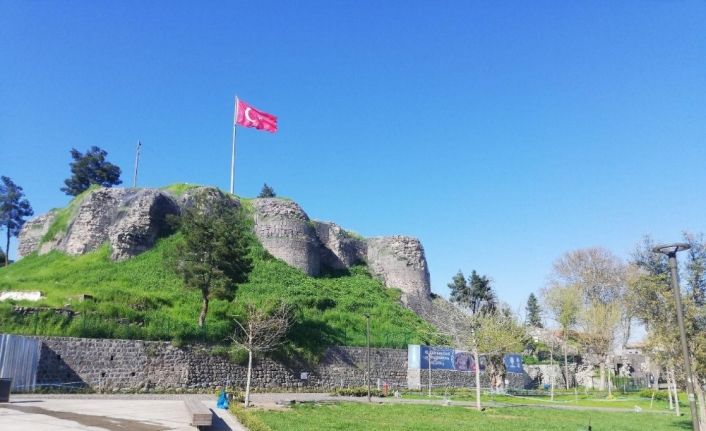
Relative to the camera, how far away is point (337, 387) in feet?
109

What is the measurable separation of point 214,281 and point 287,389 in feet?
25.5

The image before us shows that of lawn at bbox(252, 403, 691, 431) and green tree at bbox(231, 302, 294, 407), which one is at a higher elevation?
green tree at bbox(231, 302, 294, 407)

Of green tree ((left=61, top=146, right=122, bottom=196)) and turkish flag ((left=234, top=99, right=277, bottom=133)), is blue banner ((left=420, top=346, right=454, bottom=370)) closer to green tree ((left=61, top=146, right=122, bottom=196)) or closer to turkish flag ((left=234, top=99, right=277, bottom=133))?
turkish flag ((left=234, top=99, right=277, bottom=133))

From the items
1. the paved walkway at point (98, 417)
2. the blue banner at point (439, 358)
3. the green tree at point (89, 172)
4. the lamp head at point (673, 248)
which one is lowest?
Answer: the paved walkway at point (98, 417)

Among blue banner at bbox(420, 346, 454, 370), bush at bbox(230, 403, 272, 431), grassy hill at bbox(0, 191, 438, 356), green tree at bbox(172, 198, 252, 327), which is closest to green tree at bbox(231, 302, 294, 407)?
grassy hill at bbox(0, 191, 438, 356)

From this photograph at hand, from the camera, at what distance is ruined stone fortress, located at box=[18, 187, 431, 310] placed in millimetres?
41062

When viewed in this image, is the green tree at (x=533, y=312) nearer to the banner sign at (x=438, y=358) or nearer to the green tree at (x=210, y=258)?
the banner sign at (x=438, y=358)

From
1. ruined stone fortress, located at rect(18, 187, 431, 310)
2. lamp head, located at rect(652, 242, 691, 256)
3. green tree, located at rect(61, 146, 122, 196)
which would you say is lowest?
lamp head, located at rect(652, 242, 691, 256)

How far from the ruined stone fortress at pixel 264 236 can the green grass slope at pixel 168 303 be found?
132 centimetres

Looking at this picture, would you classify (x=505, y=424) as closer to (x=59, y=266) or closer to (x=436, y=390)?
(x=436, y=390)

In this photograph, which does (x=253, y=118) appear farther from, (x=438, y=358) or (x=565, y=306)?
(x=565, y=306)

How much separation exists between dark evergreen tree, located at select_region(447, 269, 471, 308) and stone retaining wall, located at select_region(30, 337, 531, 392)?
34.7 m

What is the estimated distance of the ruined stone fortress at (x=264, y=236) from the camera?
41062mm

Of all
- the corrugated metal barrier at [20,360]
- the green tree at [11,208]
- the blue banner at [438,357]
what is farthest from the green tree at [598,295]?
the green tree at [11,208]
